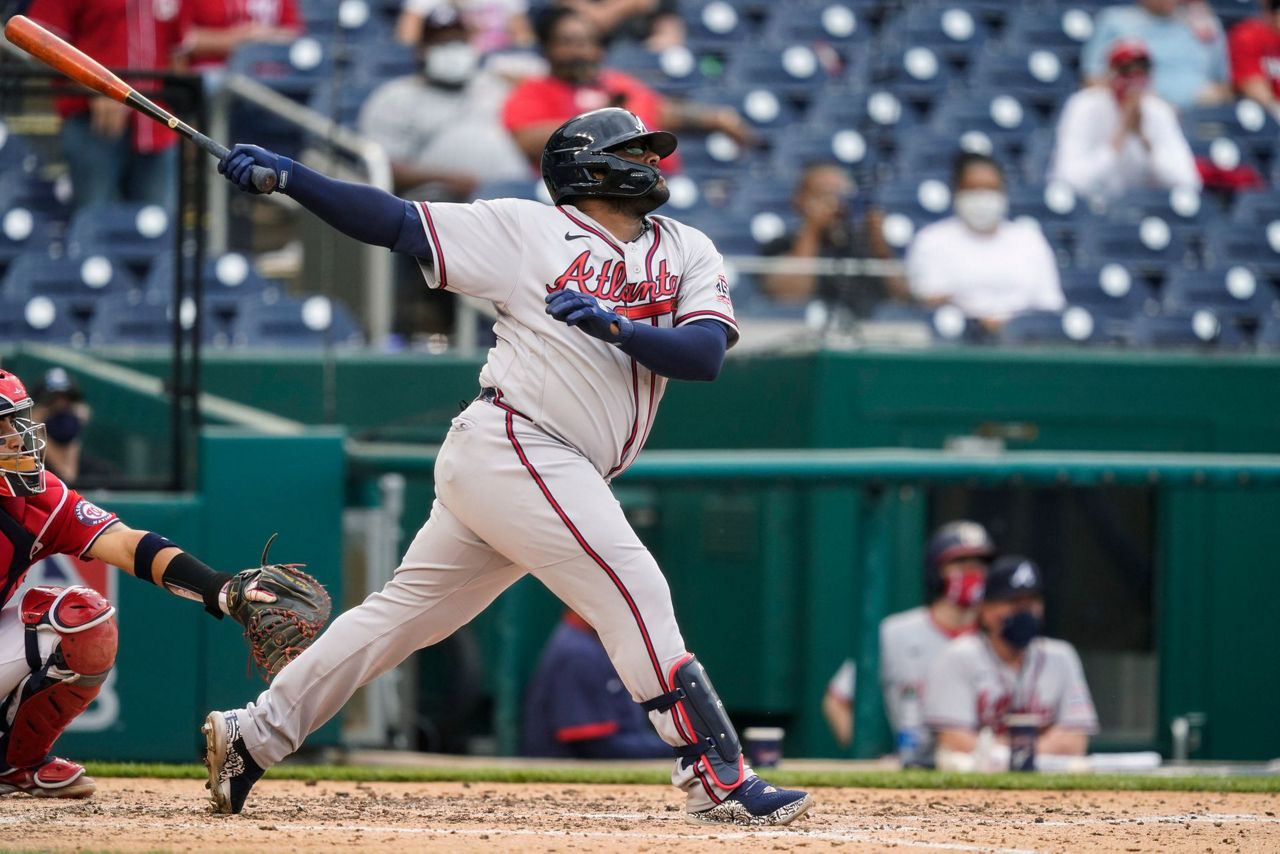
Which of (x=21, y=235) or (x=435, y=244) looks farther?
(x=21, y=235)

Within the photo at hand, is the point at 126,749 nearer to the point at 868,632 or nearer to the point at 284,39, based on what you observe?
the point at 868,632

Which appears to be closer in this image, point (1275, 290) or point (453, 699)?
point (453, 699)

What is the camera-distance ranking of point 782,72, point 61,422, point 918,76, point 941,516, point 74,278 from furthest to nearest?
point 918,76
point 782,72
point 941,516
point 74,278
point 61,422

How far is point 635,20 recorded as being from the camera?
1109 cm

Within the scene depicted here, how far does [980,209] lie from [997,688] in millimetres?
2948

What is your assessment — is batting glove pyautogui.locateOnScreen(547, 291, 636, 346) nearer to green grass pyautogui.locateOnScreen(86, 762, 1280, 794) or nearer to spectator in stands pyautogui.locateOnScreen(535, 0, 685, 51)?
green grass pyautogui.locateOnScreen(86, 762, 1280, 794)

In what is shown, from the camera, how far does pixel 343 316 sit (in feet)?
27.2

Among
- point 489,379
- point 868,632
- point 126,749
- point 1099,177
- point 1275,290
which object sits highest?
point 1099,177

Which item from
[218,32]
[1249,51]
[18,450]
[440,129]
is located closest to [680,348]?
[18,450]

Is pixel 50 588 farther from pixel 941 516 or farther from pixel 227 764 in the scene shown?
pixel 941 516

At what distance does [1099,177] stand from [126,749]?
5999mm

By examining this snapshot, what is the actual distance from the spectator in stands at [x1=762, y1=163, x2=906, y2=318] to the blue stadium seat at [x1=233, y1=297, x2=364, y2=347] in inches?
73.8

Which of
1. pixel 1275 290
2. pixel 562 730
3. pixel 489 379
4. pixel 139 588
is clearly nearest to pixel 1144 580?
pixel 1275 290

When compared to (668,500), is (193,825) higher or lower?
lower
